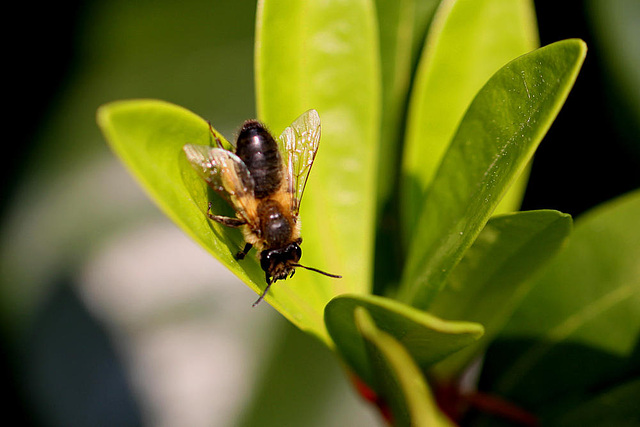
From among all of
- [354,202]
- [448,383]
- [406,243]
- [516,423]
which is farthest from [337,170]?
[516,423]

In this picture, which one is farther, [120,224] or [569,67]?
[120,224]

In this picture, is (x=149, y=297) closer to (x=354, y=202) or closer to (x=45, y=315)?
(x=45, y=315)

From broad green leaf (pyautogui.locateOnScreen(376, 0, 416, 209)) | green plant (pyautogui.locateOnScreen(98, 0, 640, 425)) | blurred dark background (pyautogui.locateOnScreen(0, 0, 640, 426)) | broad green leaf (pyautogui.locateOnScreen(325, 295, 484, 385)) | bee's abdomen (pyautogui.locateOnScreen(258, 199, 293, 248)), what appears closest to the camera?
broad green leaf (pyautogui.locateOnScreen(325, 295, 484, 385))

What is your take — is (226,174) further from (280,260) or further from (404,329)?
(404,329)

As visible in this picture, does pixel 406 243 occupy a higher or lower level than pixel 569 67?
lower

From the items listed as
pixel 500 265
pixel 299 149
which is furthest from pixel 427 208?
pixel 299 149

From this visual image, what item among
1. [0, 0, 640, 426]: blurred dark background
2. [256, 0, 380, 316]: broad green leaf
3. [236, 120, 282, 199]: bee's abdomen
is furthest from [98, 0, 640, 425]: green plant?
[0, 0, 640, 426]: blurred dark background

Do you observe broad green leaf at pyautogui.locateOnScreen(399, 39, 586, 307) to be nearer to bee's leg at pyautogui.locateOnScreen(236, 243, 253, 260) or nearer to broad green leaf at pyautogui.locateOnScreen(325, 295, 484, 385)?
broad green leaf at pyautogui.locateOnScreen(325, 295, 484, 385)
